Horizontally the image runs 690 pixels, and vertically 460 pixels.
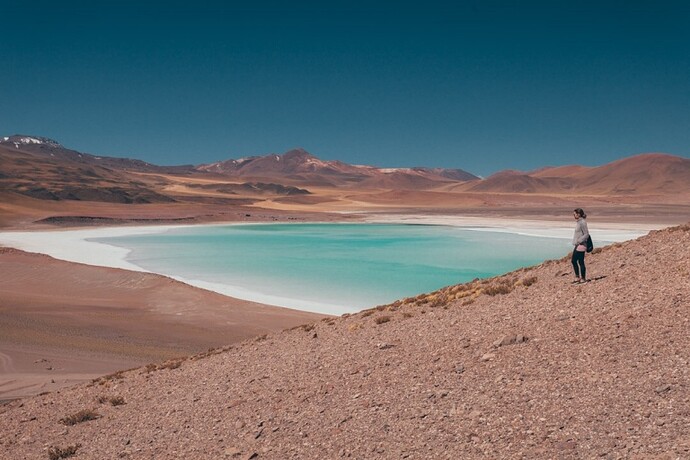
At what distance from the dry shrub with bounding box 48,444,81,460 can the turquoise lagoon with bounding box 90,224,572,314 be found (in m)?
11.8

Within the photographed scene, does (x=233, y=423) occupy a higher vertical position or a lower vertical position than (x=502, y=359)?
lower

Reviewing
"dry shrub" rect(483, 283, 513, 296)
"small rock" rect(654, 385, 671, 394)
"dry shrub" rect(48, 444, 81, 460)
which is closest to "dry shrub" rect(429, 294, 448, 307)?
"dry shrub" rect(483, 283, 513, 296)

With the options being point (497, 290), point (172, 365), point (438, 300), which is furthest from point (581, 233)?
point (172, 365)

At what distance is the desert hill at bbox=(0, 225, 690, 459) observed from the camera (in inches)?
215

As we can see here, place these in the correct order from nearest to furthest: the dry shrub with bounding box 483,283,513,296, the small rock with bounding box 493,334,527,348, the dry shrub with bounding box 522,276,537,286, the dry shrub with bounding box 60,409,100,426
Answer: the small rock with bounding box 493,334,527,348 → the dry shrub with bounding box 60,409,100,426 → the dry shrub with bounding box 483,283,513,296 → the dry shrub with bounding box 522,276,537,286

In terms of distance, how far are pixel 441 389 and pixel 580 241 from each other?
461 centimetres

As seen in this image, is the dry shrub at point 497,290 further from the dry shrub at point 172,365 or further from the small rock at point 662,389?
the dry shrub at point 172,365

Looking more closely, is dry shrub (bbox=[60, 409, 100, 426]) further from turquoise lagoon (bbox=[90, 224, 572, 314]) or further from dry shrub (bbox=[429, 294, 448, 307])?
turquoise lagoon (bbox=[90, 224, 572, 314])

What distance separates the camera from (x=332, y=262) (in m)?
33.5

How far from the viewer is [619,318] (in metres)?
7.87

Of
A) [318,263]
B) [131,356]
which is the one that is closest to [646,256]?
[131,356]

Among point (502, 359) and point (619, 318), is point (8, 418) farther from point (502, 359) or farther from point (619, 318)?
point (619, 318)

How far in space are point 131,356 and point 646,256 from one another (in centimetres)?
1144

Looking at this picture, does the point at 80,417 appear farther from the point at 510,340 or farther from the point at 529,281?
the point at 529,281
